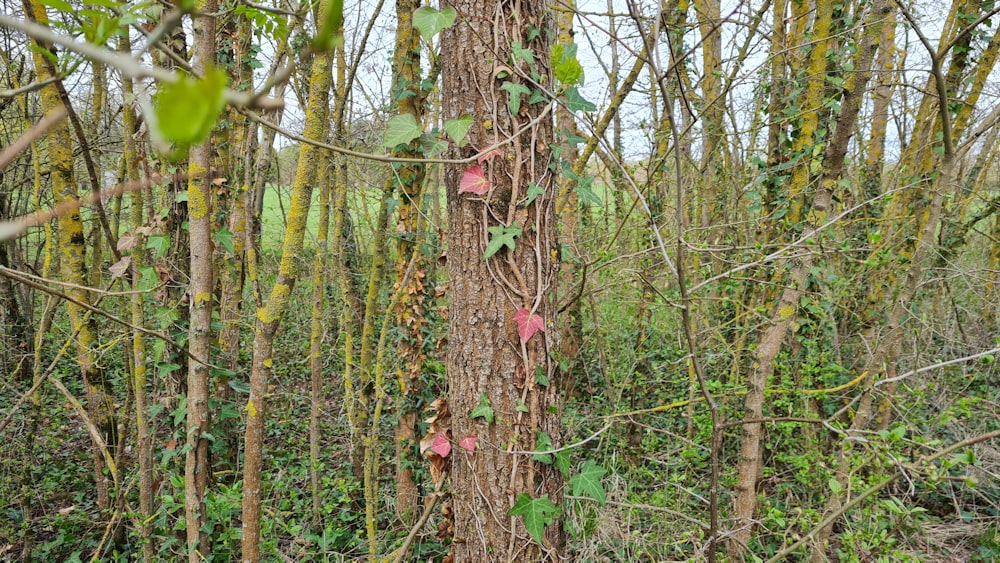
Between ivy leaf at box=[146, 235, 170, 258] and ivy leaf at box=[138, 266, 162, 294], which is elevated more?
ivy leaf at box=[146, 235, 170, 258]

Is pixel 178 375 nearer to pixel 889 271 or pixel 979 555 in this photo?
pixel 889 271

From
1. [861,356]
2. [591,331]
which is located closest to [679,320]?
[591,331]

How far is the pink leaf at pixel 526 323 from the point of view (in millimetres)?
1848

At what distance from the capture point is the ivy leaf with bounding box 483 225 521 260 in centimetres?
182

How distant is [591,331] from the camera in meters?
5.32

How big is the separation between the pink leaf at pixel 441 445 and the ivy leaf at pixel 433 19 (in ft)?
4.65

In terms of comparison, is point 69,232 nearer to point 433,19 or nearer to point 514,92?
point 433,19

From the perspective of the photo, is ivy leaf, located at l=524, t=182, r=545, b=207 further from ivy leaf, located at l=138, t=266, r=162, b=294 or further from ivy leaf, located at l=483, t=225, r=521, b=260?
ivy leaf, located at l=138, t=266, r=162, b=294

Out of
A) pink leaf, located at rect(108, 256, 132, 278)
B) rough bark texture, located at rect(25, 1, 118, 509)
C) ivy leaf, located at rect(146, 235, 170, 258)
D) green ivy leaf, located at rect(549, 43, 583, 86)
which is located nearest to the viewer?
green ivy leaf, located at rect(549, 43, 583, 86)

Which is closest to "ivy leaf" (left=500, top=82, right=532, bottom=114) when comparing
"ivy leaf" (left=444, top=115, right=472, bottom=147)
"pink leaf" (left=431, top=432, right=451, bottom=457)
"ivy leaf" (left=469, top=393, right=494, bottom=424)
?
"ivy leaf" (left=444, top=115, right=472, bottom=147)

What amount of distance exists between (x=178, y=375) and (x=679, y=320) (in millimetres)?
3931

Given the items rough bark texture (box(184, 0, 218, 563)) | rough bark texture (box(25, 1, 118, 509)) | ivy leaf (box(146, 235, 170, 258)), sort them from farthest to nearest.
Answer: rough bark texture (box(25, 1, 118, 509)) → ivy leaf (box(146, 235, 170, 258)) → rough bark texture (box(184, 0, 218, 563))

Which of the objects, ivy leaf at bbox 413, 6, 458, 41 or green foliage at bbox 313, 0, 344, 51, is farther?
ivy leaf at bbox 413, 6, 458, 41

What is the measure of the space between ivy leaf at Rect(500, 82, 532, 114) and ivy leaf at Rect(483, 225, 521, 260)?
1.27 ft
